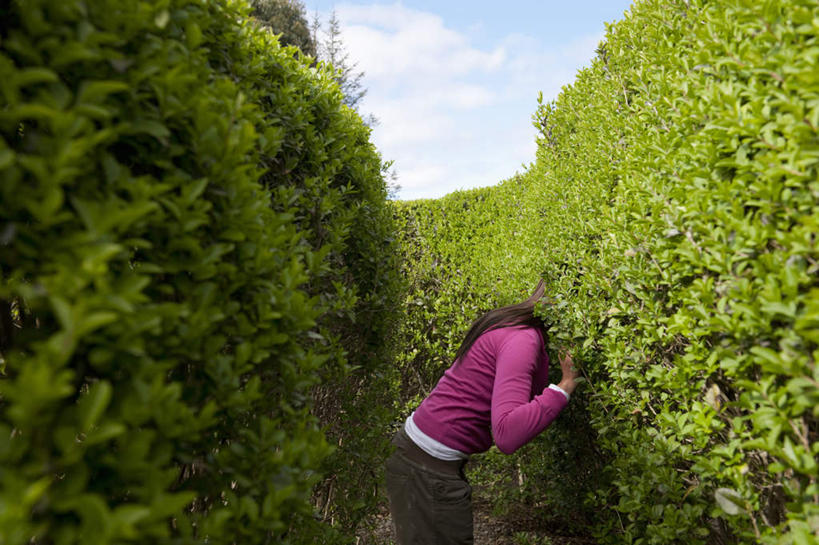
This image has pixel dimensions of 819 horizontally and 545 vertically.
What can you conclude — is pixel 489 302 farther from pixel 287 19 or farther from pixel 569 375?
pixel 287 19

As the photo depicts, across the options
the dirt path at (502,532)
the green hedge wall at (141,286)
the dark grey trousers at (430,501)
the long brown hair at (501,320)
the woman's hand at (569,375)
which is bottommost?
the dirt path at (502,532)

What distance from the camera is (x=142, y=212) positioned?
1.00 metres

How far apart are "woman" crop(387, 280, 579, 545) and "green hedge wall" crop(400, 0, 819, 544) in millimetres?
384

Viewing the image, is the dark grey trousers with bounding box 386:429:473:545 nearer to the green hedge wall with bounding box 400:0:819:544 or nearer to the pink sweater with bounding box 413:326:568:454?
the pink sweater with bounding box 413:326:568:454

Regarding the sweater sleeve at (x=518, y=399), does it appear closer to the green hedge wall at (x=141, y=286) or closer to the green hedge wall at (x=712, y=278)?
the green hedge wall at (x=712, y=278)

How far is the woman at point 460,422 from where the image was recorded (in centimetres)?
254

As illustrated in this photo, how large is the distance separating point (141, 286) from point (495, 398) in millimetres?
1946

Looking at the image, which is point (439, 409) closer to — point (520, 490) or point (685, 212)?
point (685, 212)

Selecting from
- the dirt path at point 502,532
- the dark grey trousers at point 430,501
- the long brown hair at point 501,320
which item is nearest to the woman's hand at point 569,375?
the long brown hair at point 501,320

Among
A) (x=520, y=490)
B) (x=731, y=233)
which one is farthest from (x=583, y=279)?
(x=520, y=490)

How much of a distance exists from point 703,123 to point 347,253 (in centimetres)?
Result: 214

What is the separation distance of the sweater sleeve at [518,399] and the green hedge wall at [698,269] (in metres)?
0.40

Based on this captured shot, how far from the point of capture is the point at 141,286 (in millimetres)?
972

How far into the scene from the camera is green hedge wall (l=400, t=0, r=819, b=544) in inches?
50.8
